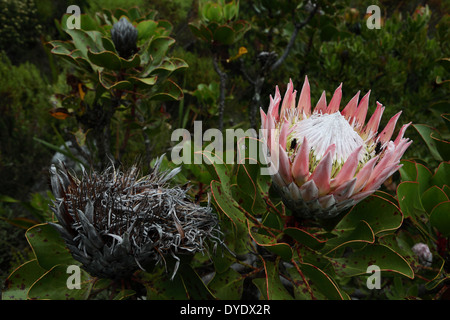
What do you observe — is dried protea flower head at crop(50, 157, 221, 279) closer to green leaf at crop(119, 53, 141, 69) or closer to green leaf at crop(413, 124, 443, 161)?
green leaf at crop(119, 53, 141, 69)

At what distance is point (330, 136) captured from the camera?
0.71 metres

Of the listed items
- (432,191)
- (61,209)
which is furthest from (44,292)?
(432,191)

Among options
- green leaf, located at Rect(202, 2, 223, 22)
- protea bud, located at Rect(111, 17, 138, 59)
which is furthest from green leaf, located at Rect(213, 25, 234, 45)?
protea bud, located at Rect(111, 17, 138, 59)

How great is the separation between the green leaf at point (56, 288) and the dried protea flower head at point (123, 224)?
0.06 m

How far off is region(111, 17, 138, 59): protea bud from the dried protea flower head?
25.5 inches

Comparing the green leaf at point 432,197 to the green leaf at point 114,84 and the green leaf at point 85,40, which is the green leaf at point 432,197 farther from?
A: the green leaf at point 85,40

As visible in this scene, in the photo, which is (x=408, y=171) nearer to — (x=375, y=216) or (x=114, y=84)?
(x=375, y=216)

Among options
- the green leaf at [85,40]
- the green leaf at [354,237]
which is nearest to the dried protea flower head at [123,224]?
the green leaf at [354,237]

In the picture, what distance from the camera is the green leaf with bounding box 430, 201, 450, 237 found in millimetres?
733

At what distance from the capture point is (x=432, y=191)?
30.7 inches

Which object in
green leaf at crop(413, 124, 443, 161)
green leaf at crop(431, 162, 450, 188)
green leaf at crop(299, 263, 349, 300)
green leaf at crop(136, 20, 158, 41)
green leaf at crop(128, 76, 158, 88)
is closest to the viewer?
green leaf at crop(299, 263, 349, 300)

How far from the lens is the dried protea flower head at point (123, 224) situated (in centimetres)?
67
